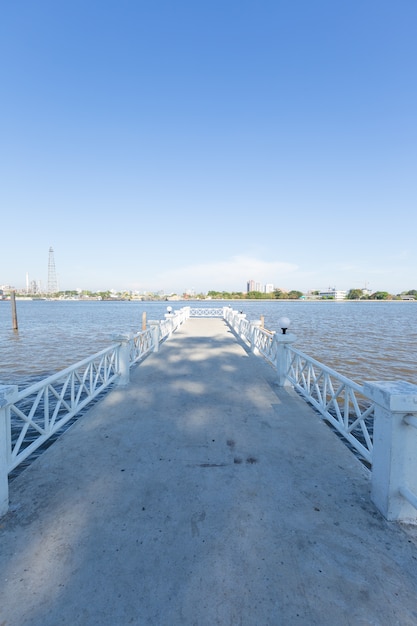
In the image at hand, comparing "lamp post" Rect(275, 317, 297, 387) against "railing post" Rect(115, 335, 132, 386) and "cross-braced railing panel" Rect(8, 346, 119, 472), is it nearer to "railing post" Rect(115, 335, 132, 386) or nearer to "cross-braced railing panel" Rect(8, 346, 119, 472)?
"railing post" Rect(115, 335, 132, 386)

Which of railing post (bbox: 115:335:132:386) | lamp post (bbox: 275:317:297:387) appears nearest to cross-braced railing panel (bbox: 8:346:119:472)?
railing post (bbox: 115:335:132:386)

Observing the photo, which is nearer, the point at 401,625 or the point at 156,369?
the point at 401,625

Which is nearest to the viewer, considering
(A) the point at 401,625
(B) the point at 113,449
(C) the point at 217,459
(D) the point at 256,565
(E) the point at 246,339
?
(A) the point at 401,625

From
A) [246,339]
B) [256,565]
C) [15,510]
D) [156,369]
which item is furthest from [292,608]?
[246,339]

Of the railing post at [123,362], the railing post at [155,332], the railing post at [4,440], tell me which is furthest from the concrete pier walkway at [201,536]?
the railing post at [155,332]

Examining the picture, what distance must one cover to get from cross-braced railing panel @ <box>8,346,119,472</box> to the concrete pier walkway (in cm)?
33

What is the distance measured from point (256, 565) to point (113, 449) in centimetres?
248

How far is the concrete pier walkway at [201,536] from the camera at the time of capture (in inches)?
79.4

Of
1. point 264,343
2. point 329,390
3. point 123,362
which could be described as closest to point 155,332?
point 264,343

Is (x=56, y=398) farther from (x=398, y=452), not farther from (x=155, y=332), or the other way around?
(x=398, y=452)

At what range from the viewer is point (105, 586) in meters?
2.15

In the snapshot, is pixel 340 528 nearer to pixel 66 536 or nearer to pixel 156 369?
pixel 66 536

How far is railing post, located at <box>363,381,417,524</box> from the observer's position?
8.89ft

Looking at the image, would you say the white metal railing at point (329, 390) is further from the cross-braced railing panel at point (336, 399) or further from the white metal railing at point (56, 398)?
the white metal railing at point (56, 398)
